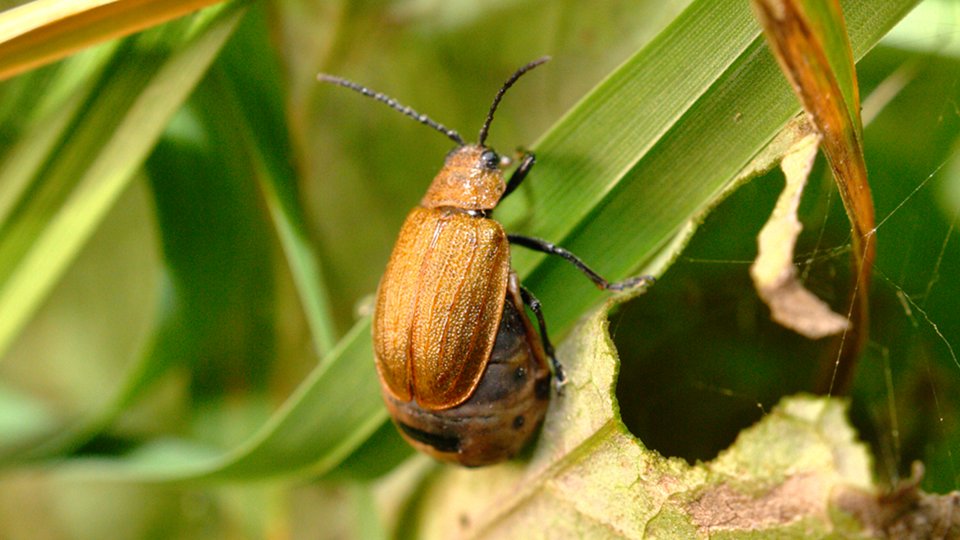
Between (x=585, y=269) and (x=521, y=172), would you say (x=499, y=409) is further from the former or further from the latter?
(x=521, y=172)

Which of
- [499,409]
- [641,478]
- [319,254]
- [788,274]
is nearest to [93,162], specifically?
[319,254]

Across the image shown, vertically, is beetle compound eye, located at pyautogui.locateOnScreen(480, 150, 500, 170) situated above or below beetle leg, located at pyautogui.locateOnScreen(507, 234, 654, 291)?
above

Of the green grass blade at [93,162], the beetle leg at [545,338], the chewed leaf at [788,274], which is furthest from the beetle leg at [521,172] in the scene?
the green grass blade at [93,162]

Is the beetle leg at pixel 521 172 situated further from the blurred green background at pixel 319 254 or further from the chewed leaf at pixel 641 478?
the chewed leaf at pixel 641 478

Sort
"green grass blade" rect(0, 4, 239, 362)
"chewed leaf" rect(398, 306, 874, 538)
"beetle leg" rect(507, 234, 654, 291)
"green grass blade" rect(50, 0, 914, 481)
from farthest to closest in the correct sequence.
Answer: "green grass blade" rect(0, 4, 239, 362)
"beetle leg" rect(507, 234, 654, 291)
"green grass blade" rect(50, 0, 914, 481)
"chewed leaf" rect(398, 306, 874, 538)

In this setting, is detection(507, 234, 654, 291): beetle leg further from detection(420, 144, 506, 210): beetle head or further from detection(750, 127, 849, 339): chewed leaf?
detection(750, 127, 849, 339): chewed leaf

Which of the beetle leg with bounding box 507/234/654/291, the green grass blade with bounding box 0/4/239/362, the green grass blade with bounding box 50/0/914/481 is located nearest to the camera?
the green grass blade with bounding box 50/0/914/481

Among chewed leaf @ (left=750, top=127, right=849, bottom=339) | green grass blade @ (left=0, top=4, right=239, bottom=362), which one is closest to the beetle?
chewed leaf @ (left=750, top=127, right=849, bottom=339)
